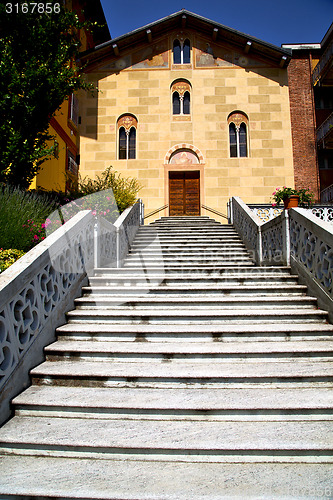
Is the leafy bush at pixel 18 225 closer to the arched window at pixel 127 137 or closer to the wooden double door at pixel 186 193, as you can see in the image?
the wooden double door at pixel 186 193

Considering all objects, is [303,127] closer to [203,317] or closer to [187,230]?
[187,230]

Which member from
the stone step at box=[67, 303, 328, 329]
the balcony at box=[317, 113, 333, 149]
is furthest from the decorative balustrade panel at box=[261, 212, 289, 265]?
the balcony at box=[317, 113, 333, 149]

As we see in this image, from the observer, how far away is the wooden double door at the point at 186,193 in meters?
17.0

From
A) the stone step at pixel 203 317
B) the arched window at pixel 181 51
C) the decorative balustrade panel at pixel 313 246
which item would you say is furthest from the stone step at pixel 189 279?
the arched window at pixel 181 51

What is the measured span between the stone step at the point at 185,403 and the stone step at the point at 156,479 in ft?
1.70

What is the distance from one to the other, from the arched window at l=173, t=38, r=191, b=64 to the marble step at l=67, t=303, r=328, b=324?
16.2m

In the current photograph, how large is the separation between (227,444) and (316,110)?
1975 centimetres

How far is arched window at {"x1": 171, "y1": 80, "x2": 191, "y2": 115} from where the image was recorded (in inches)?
675

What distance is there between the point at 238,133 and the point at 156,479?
656 inches

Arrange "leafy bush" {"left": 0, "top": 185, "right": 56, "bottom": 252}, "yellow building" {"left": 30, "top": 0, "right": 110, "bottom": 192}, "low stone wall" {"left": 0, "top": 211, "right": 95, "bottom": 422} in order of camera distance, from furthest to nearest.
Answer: "yellow building" {"left": 30, "top": 0, "right": 110, "bottom": 192} → "leafy bush" {"left": 0, "top": 185, "right": 56, "bottom": 252} → "low stone wall" {"left": 0, "top": 211, "right": 95, "bottom": 422}

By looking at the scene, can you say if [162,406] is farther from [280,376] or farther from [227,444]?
[280,376]

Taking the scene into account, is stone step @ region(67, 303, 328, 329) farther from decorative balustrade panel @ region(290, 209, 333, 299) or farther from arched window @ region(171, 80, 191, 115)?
arched window @ region(171, 80, 191, 115)

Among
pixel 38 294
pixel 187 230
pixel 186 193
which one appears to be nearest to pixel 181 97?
pixel 186 193

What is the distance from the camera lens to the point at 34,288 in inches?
161
